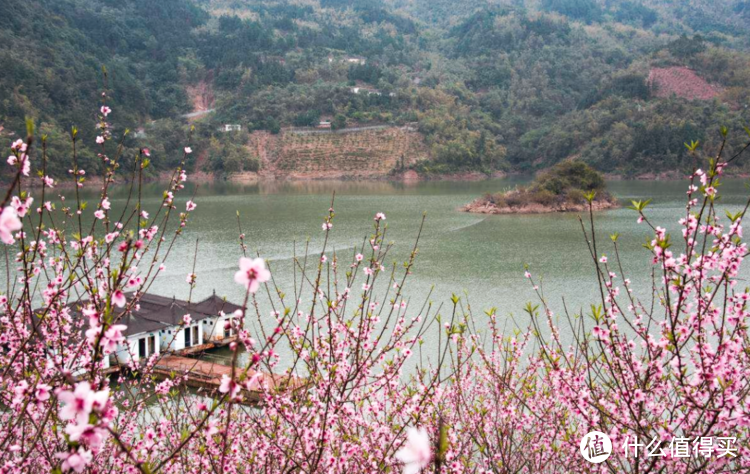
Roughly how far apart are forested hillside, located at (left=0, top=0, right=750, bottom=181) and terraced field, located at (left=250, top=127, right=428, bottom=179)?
1853 mm

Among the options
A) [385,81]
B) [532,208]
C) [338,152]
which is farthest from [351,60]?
[532,208]

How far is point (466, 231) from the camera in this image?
27422mm

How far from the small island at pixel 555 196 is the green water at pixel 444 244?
150 centimetres

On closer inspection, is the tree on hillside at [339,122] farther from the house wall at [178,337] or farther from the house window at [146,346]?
the house window at [146,346]

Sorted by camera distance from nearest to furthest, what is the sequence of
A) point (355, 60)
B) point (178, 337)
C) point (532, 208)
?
point (178, 337), point (532, 208), point (355, 60)

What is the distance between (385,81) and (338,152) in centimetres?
1942

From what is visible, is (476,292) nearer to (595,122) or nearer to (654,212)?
(654,212)

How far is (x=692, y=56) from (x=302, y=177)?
168 ft

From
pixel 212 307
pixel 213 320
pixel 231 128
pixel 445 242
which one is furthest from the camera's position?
pixel 231 128

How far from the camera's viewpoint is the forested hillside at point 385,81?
61656 millimetres

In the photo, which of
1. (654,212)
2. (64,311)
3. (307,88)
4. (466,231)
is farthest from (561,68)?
(64,311)

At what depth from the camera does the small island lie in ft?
113

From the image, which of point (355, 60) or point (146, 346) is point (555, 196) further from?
point (355, 60)

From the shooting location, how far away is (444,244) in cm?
2386
